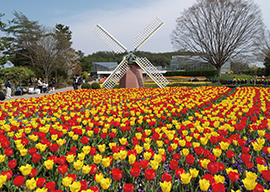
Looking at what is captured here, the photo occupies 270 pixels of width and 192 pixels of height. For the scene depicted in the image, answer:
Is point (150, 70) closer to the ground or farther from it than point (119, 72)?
farther from it

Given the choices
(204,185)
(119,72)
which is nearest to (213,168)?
(204,185)

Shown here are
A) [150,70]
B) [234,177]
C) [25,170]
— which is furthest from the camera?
[150,70]

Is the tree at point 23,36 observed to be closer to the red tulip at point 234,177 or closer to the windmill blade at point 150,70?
the windmill blade at point 150,70

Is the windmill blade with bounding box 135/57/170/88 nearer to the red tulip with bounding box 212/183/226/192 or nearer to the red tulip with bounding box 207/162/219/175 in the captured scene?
the red tulip with bounding box 207/162/219/175

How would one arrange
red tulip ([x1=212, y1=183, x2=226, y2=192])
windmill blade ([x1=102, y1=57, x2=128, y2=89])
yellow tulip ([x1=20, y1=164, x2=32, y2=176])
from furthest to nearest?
1. windmill blade ([x1=102, y1=57, x2=128, y2=89])
2. yellow tulip ([x1=20, y1=164, x2=32, y2=176])
3. red tulip ([x1=212, y1=183, x2=226, y2=192])

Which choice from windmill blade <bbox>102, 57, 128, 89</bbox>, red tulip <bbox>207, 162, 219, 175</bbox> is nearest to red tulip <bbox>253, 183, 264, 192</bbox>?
red tulip <bbox>207, 162, 219, 175</bbox>

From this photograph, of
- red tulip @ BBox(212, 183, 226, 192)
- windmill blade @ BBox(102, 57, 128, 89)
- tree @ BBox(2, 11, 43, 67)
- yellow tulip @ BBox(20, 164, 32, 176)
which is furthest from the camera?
tree @ BBox(2, 11, 43, 67)

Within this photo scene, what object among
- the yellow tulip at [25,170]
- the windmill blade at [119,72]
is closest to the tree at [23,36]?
the windmill blade at [119,72]

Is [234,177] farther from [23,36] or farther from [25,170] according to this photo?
[23,36]

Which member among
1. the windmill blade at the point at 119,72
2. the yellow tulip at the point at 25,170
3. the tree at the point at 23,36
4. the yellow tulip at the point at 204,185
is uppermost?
the tree at the point at 23,36

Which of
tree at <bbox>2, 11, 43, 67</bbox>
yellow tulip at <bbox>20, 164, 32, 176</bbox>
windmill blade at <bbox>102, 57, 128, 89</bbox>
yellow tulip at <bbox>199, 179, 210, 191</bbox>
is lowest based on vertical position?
yellow tulip at <bbox>199, 179, 210, 191</bbox>

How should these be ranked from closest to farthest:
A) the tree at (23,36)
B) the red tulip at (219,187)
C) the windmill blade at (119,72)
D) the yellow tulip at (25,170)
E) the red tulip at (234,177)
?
1. the red tulip at (219,187)
2. the red tulip at (234,177)
3. the yellow tulip at (25,170)
4. the windmill blade at (119,72)
5. the tree at (23,36)

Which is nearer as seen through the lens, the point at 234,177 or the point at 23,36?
the point at 234,177

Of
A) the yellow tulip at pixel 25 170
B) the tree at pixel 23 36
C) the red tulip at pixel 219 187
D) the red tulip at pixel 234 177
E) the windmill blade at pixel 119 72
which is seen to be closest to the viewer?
the red tulip at pixel 219 187
